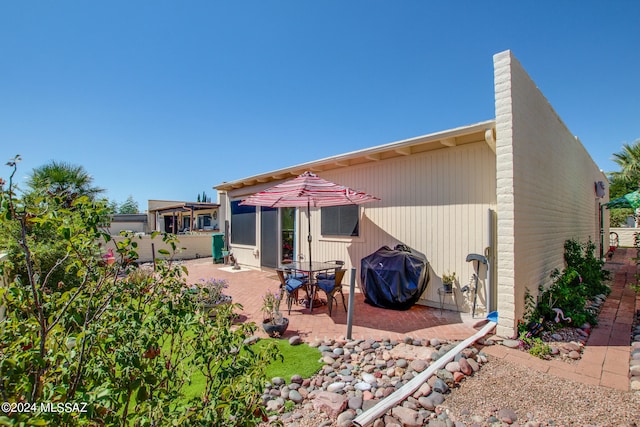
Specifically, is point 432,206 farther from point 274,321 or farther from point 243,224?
point 243,224

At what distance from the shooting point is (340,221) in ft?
25.9

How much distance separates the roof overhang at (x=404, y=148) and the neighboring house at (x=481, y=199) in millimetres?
21

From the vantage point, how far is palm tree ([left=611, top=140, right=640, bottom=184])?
18688 mm

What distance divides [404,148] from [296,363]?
4.67 metres

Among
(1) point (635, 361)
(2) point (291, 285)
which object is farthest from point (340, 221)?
(1) point (635, 361)

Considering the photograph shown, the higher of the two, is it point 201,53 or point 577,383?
point 201,53

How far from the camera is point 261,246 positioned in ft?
34.3

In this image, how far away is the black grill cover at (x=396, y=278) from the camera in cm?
563

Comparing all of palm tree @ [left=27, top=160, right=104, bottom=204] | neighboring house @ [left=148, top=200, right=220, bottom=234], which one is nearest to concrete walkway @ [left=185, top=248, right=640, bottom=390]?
palm tree @ [left=27, top=160, right=104, bottom=204]

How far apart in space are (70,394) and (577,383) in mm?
4453

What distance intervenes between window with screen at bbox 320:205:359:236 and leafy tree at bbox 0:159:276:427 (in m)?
6.00

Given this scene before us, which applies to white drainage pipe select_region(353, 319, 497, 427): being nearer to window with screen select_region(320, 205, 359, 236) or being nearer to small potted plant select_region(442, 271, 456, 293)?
small potted plant select_region(442, 271, 456, 293)

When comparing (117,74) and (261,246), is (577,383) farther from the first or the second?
(117,74)

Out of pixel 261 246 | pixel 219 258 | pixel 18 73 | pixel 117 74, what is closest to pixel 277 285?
pixel 261 246
